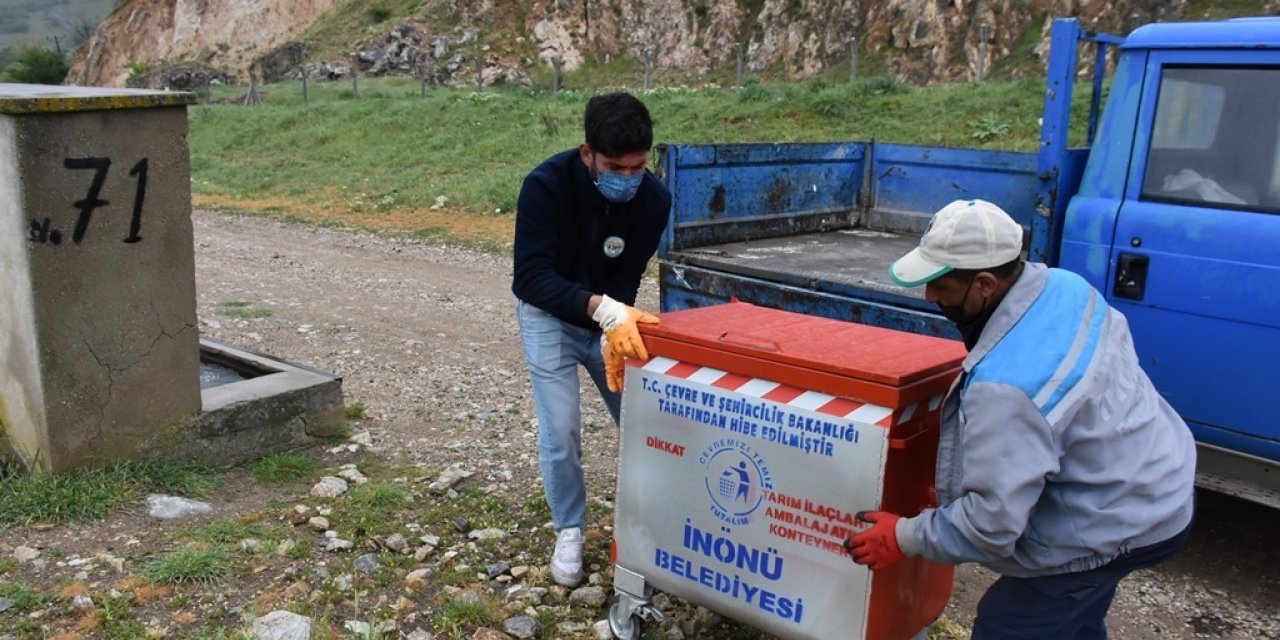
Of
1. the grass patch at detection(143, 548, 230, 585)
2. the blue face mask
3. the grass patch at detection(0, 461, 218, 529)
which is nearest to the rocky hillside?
the blue face mask

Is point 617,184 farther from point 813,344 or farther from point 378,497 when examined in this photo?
point 378,497

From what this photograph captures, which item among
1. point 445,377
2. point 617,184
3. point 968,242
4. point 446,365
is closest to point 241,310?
point 446,365

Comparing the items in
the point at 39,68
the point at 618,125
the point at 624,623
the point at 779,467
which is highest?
the point at 39,68

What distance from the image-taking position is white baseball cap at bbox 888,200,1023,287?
2.19 metres

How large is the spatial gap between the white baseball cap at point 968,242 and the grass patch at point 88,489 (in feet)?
10.2

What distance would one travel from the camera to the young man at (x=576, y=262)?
3.12m

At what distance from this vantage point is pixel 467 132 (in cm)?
1753

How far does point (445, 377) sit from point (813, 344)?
12.0 feet

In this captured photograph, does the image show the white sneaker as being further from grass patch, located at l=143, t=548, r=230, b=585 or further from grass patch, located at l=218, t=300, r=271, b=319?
grass patch, located at l=218, t=300, r=271, b=319

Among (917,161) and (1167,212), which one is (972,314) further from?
(917,161)

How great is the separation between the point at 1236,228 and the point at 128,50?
52935mm

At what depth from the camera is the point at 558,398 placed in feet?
11.1

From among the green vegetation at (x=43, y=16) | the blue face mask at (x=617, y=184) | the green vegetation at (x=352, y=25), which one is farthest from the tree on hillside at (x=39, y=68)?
the green vegetation at (x=43, y=16)

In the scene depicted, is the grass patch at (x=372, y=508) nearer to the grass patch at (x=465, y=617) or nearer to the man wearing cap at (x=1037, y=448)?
the grass patch at (x=465, y=617)
